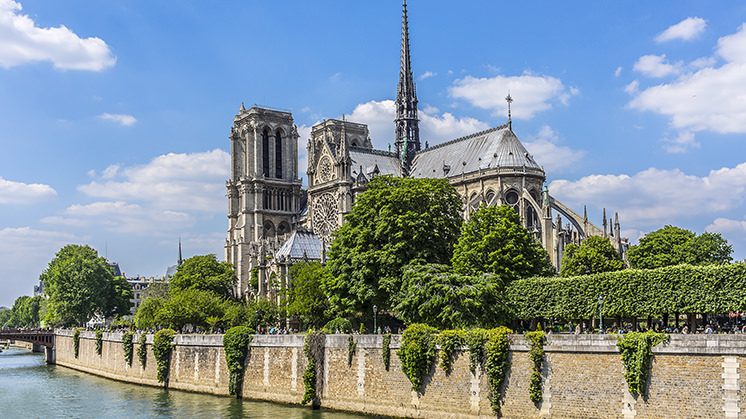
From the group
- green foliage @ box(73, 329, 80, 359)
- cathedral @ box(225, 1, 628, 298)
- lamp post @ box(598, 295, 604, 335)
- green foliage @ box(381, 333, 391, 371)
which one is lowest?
green foliage @ box(73, 329, 80, 359)

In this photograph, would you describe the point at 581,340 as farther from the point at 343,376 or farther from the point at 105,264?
the point at 105,264

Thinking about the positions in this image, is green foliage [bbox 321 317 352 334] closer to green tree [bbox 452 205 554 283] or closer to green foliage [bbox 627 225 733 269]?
green tree [bbox 452 205 554 283]

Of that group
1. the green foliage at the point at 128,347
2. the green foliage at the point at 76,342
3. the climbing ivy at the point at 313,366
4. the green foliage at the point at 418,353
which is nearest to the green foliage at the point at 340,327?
the climbing ivy at the point at 313,366

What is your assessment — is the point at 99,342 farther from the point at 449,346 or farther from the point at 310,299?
the point at 449,346

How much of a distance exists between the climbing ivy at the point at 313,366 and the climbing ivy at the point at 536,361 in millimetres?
12483

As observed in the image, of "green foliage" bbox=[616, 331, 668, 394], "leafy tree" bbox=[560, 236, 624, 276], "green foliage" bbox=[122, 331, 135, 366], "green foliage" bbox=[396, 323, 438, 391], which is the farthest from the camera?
"leafy tree" bbox=[560, 236, 624, 276]

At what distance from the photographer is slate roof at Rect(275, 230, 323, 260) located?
74.9 m

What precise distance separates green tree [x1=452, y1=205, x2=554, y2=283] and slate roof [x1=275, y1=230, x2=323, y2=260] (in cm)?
2969

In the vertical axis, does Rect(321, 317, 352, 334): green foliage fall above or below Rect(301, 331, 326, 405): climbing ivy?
→ above

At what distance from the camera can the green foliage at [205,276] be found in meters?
84.8


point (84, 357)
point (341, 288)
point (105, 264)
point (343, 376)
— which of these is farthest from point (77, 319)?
point (343, 376)

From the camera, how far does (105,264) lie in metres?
94.9

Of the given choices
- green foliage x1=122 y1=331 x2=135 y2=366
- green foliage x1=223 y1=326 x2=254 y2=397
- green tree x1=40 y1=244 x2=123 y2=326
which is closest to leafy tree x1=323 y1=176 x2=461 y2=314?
green foliage x1=223 y1=326 x2=254 y2=397

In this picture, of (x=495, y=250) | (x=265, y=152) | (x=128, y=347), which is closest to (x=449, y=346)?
(x=495, y=250)
